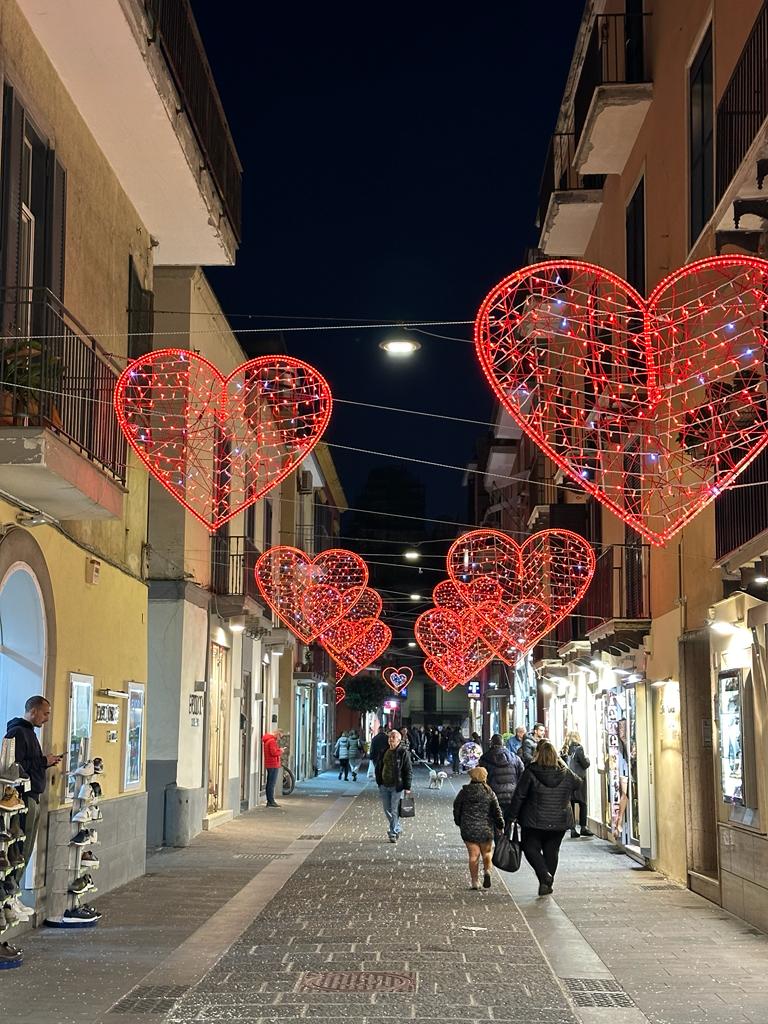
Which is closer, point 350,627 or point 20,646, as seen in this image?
point 20,646

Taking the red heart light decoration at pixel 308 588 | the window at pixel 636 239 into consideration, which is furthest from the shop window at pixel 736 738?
A: the red heart light decoration at pixel 308 588

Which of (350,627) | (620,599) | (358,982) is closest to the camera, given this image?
(358,982)

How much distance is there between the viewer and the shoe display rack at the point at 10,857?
10.6 meters

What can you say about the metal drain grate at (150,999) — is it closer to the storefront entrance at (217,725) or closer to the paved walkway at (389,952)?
Result: the paved walkway at (389,952)

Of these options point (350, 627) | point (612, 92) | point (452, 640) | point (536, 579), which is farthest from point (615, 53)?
point (350, 627)

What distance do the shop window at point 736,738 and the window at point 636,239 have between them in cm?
752

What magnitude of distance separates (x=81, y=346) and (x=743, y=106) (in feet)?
22.6

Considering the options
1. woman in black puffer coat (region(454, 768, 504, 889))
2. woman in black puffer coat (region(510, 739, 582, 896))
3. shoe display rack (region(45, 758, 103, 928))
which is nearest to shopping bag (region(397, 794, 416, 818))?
woman in black puffer coat (region(454, 768, 504, 889))

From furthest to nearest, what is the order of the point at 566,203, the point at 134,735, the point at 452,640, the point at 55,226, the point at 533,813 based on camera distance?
the point at 452,640 < the point at 566,203 < the point at 134,735 < the point at 533,813 < the point at 55,226

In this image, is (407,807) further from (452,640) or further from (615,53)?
(615,53)

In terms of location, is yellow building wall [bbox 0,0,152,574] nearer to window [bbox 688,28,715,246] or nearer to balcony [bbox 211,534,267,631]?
window [bbox 688,28,715,246]

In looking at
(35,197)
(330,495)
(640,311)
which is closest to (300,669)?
(330,495)

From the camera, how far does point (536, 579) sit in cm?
2872

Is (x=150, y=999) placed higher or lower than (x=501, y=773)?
lower
